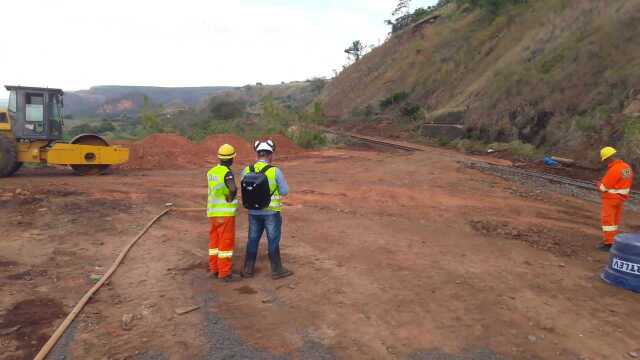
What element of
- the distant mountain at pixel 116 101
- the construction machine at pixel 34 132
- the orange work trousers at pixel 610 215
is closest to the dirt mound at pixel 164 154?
the construction machine at pixel 34 132

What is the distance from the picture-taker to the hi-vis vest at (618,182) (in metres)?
7.46

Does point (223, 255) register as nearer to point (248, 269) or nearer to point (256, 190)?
point (248, 269)

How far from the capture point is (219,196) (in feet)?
19.9

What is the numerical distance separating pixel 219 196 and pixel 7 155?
10.3 metres

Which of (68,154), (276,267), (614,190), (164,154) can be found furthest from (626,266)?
(164,154)

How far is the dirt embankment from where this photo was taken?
724 inches

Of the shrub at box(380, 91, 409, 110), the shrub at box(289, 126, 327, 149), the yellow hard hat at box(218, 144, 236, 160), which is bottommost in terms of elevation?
the shrub at box(289, 126, 327, 149)

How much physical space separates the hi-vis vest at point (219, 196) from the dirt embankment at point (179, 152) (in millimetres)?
12432

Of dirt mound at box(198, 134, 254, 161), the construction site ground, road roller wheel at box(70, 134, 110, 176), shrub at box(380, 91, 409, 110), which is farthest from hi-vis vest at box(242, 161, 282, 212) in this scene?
shrub at box(380, 91, 409, 110)

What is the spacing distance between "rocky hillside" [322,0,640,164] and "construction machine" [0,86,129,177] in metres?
16.6

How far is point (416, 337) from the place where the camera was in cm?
476

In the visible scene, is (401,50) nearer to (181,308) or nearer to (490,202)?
(490,202)

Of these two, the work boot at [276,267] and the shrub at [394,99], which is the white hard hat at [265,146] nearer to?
the work boot at [276,267]

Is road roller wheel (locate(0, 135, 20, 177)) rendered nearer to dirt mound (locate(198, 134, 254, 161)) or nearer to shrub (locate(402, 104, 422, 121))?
dirt mound (locate(198, 134, 254, 161))
